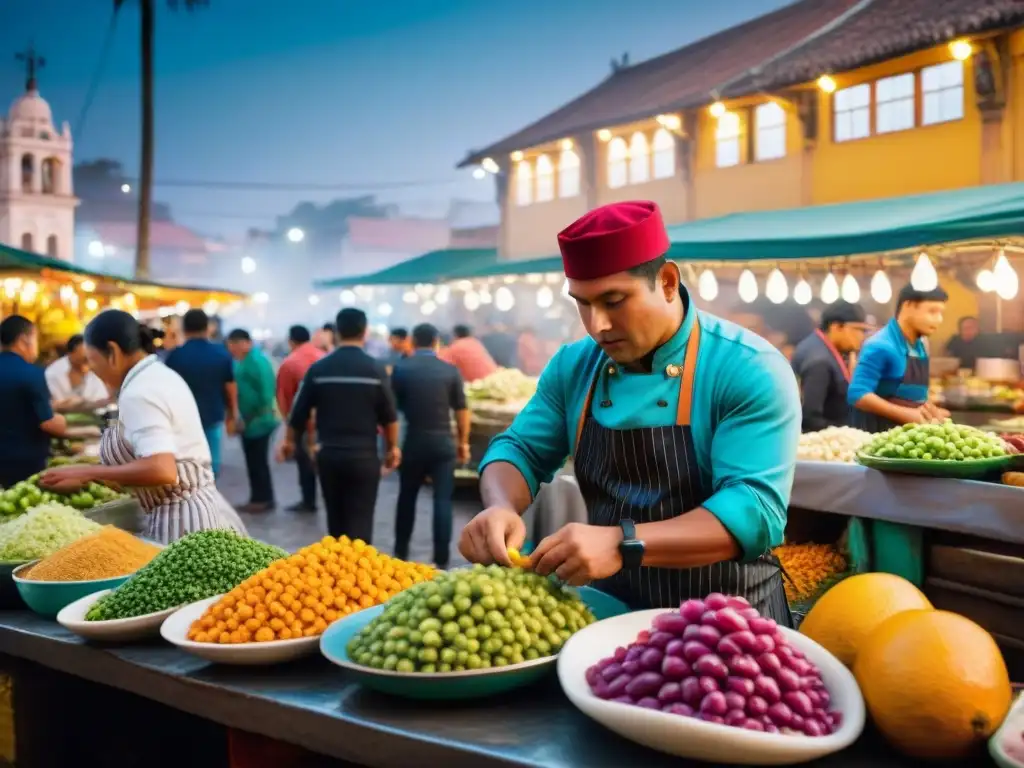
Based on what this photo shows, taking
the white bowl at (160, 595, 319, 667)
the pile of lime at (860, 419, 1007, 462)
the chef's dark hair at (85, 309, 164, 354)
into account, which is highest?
the chef's dark hair at (85, 309, 164, 354)

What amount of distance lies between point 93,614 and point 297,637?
809mm

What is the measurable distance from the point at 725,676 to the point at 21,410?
6.04m

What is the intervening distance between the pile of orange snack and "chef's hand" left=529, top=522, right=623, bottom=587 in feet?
2.12

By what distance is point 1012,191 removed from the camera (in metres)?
9.03

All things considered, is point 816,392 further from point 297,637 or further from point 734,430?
point 297,637

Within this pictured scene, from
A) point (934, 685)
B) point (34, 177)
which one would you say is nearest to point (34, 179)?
point (34, 177)

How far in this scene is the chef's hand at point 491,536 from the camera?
2.30 m

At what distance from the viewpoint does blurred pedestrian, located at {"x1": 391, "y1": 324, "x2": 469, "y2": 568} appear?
26.5 ft

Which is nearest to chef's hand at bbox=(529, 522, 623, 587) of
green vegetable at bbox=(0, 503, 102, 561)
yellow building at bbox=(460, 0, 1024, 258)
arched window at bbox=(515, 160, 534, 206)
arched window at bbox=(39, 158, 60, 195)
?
green vegetable at bbox=(0, 503, 102, 561)

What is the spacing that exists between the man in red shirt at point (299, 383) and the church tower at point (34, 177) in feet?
84.2

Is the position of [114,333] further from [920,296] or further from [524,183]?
[524,183]

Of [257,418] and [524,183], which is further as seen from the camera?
[524,183]

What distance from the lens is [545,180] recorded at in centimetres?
2177

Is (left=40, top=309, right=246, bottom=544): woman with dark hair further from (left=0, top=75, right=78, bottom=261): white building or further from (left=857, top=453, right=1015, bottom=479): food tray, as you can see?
(left=0, top=75, right=78, bottom=261): white building
